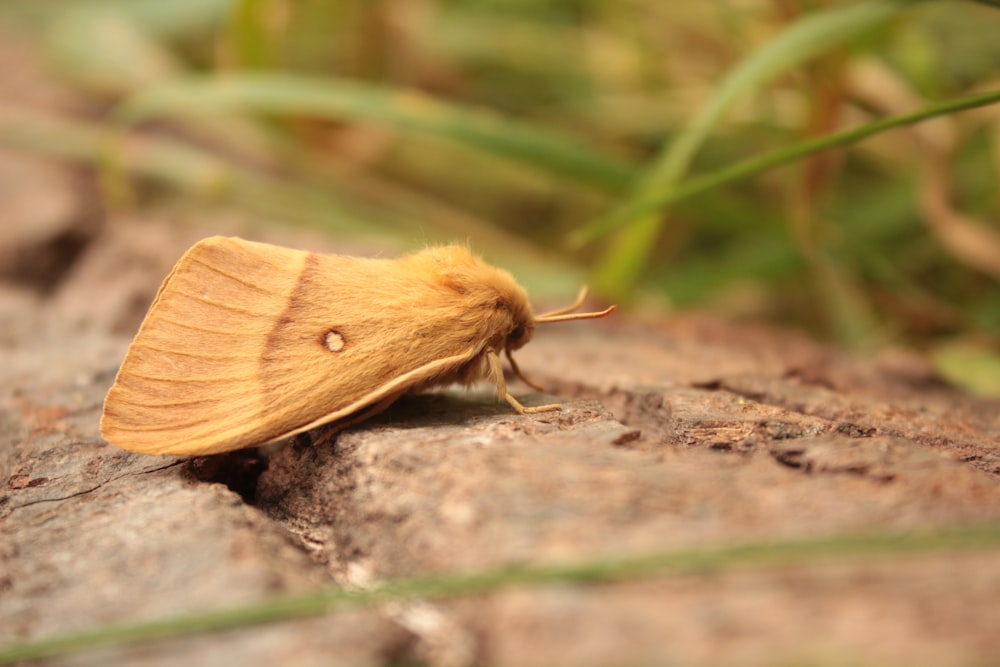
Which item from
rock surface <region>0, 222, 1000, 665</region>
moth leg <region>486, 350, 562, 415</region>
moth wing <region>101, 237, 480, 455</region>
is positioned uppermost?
moth wing <region>101, 237, 480, 455</region>

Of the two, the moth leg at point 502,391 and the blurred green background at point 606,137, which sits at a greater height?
the blurred green background at point 606,137

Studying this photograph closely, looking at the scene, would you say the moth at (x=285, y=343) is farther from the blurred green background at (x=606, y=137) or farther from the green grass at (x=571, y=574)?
the blurred green background at (x=606, y=137)

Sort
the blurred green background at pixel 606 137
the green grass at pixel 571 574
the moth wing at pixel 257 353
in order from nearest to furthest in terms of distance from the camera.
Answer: the green grass at pixel 571 574 → the moth wing at pixel 257 353 → the blurred green background at pixel 606 137

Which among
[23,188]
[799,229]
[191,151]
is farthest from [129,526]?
[191,151]

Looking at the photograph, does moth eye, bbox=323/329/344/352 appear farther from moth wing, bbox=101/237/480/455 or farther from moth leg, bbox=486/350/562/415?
moth leg, bbox=486/350/562/415

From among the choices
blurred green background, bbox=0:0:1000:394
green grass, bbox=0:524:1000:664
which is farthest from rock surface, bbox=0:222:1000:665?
blurred green background, bbox=0:0:1000:394

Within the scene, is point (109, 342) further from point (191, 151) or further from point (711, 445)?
point (191, 151)

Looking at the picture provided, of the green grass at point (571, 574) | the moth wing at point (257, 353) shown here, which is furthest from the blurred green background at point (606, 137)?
the green grass at point (571, 574)
